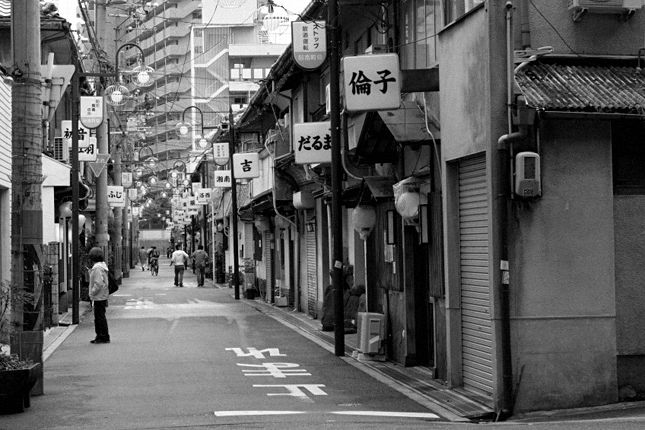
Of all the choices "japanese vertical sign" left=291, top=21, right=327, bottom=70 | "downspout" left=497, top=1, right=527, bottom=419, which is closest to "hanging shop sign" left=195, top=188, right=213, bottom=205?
"japanese vertical sign" left=291, top=21, right=327, bottom=70

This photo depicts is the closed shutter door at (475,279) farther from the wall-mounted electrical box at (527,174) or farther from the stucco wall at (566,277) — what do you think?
the wall-mounted electrical box at (527,174)

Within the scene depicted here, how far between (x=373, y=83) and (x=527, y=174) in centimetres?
480

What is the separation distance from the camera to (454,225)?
15.6 m

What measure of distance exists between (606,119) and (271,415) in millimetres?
5439

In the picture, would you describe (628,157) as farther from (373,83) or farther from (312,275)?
(312,275)

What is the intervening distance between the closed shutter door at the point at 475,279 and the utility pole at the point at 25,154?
240 inches

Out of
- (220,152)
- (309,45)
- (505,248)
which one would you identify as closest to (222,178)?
(220,152)

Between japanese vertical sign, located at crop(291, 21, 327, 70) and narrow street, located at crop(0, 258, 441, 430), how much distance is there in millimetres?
6624

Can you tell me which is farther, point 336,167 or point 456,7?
point 336,167

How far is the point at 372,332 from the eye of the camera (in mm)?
20375

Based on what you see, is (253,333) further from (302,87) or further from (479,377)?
(479,377)

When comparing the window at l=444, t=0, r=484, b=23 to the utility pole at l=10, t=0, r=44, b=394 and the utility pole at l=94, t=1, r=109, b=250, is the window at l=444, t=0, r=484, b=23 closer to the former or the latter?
the utility pole at l=10, t=0, r=44, b=394

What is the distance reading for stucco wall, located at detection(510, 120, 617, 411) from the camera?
13.2 meters

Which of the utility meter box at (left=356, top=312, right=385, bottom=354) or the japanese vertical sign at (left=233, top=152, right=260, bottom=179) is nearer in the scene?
the utility meter box at (left=356, top=312, right=385, bottom=354)
